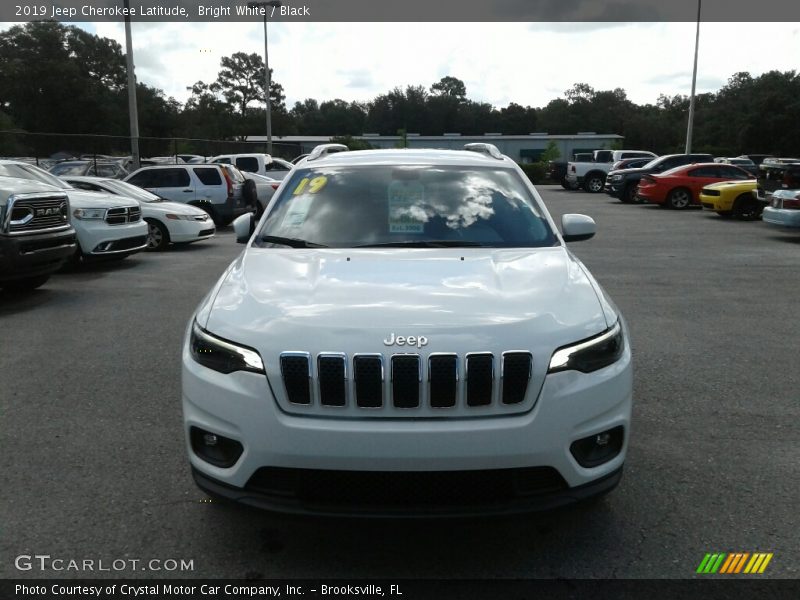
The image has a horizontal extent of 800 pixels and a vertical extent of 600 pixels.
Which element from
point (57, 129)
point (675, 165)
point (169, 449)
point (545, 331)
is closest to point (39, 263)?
point (169, 449)

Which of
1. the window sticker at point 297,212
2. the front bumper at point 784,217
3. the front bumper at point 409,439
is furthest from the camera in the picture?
the front bumper at point 784,217

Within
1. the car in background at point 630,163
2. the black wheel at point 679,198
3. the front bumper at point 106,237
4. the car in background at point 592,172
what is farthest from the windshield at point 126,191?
the car in background at point 592,172

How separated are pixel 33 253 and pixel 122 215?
11.4 ft

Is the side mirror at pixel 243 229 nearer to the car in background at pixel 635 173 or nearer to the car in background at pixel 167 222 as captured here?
the car in background at pixel 167 222

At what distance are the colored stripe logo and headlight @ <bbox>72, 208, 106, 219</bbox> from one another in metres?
10.7

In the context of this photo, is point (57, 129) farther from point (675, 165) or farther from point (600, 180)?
point (675, 165)

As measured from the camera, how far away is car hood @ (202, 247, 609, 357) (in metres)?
2.92

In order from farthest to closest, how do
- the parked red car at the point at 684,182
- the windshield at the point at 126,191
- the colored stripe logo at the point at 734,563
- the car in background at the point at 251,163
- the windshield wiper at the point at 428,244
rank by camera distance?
the car in background at the point at 251,163 < the parked red car at the point at 684,182 < the windshield at the point at 126,191 < the windshield wiper at the point at 428,244 < the colored stripe logo at the point at 734,563

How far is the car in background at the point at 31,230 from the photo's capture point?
8.41 metres

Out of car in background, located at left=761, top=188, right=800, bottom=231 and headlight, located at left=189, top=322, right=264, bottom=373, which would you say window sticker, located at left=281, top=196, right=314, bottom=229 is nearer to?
headlight, located at left=189, top=322, right=264, bottom=373

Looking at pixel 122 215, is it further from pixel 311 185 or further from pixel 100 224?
pixel 311 185

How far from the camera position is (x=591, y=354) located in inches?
120

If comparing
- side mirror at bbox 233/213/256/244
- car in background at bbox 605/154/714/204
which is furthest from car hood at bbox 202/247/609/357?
car in background at bbox 605/154/714/204

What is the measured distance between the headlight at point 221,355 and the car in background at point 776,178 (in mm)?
15071
